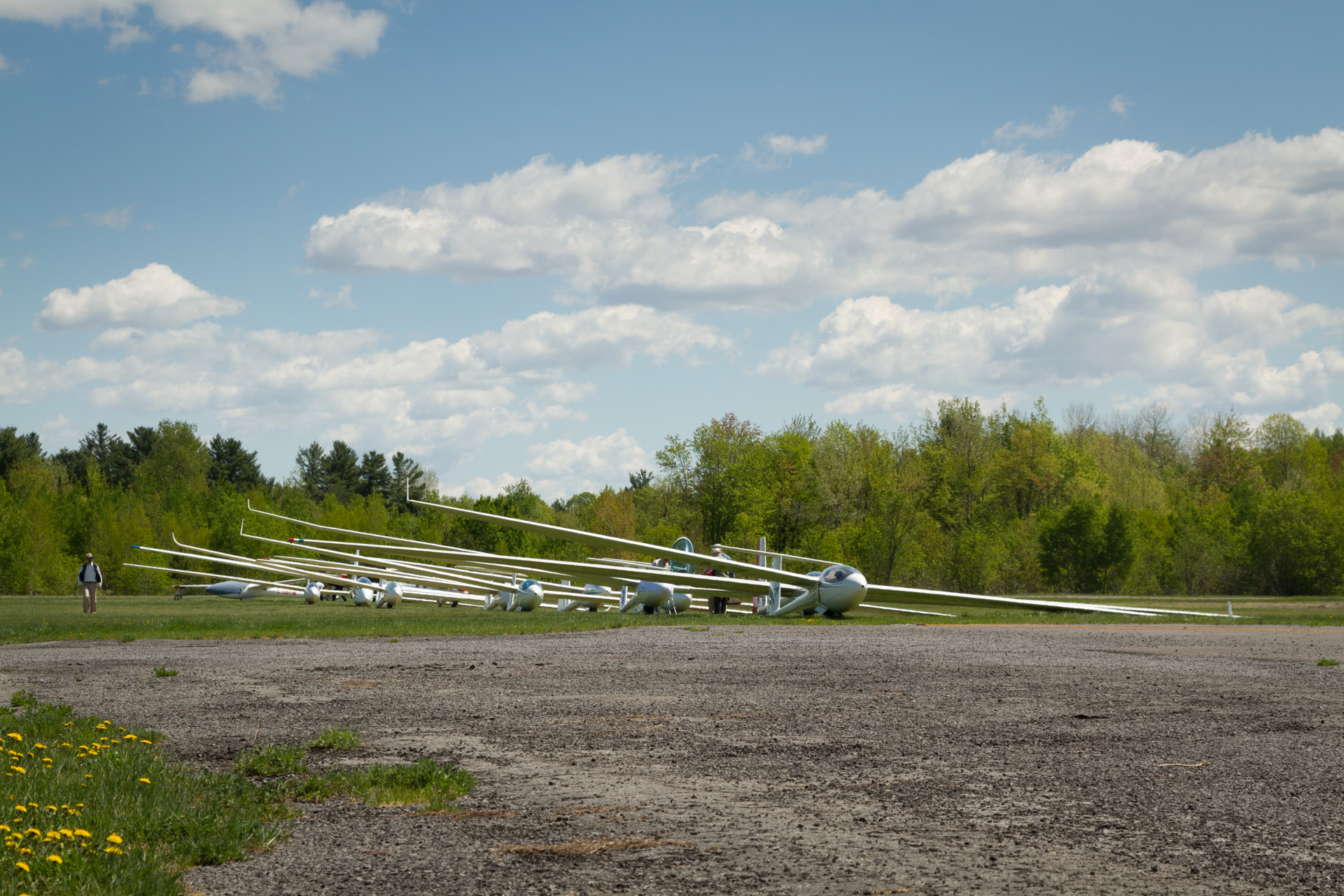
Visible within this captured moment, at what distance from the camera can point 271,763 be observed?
5.85m

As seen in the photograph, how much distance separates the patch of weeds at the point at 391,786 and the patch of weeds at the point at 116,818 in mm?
239

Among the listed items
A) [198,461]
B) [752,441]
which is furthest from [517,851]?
[198,461]

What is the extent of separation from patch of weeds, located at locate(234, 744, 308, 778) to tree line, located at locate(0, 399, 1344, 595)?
48.4 metres

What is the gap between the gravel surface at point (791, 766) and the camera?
3.96 metres

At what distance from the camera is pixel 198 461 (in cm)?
8612

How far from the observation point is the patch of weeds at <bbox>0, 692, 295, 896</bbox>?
3.63 metres

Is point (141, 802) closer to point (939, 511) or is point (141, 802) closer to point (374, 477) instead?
point (939, 511)

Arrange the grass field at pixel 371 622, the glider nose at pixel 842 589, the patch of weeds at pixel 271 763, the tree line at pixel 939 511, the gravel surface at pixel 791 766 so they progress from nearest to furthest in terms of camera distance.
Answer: the gravel surface at pixel 791 766 → the patch of weeds at pixel 271 763 → the grass field at pixel 371 622 → the glider nose at pixel 842 589 → the tree line at pixel 939 511

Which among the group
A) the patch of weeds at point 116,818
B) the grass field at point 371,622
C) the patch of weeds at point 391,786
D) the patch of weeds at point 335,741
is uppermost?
the patch of weeds at point 116,818

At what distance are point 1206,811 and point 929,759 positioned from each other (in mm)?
1719

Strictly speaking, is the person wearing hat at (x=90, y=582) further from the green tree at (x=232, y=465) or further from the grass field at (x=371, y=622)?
the green tree at (x=232, y=465)

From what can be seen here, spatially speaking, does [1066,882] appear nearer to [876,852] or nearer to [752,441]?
→ [876,852]

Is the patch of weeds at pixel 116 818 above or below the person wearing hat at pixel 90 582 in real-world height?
above

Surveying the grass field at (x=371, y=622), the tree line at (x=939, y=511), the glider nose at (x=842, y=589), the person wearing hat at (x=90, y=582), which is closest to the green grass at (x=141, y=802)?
the grass field at (x=371, y=622)
